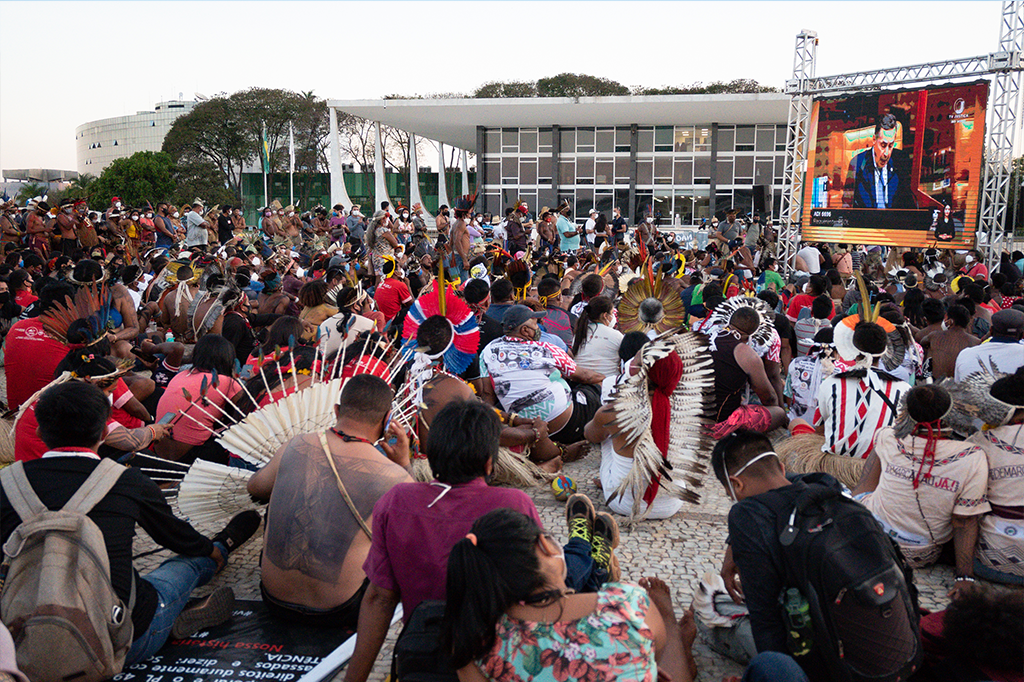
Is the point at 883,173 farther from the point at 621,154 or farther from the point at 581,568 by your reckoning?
the point at 621,154

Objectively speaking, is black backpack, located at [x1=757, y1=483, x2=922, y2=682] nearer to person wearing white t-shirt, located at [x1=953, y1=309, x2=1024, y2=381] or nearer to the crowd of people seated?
the crowd of people seated

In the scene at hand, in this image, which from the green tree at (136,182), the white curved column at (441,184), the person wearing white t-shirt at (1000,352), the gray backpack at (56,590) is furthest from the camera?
the white curved column at (441,184)

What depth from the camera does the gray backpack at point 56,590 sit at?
238cm

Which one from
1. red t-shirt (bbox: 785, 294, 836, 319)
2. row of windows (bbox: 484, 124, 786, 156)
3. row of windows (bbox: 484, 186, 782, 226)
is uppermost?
row of windows (bbox: 484, 124, 786, 156)

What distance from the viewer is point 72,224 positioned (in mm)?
13922

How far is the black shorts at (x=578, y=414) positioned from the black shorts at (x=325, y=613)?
8.48ft

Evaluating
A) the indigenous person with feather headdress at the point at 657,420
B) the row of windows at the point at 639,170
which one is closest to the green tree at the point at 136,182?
the row of windows at the point at 639,170

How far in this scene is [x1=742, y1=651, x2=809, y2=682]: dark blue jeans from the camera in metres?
2.15

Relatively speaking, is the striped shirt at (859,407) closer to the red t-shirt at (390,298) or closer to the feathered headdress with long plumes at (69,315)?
the red t-shirt at (390,298)

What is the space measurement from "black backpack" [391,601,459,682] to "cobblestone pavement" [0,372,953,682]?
Result: 36.8 inches

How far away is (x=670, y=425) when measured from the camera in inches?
154

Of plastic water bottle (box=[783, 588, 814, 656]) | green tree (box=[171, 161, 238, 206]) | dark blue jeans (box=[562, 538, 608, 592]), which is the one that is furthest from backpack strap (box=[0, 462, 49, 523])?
green tree (box=[171, 161, 238, 206])

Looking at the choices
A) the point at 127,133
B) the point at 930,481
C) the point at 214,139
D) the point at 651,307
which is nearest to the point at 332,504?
the point at 930,481

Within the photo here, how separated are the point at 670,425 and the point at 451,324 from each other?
163 cm
